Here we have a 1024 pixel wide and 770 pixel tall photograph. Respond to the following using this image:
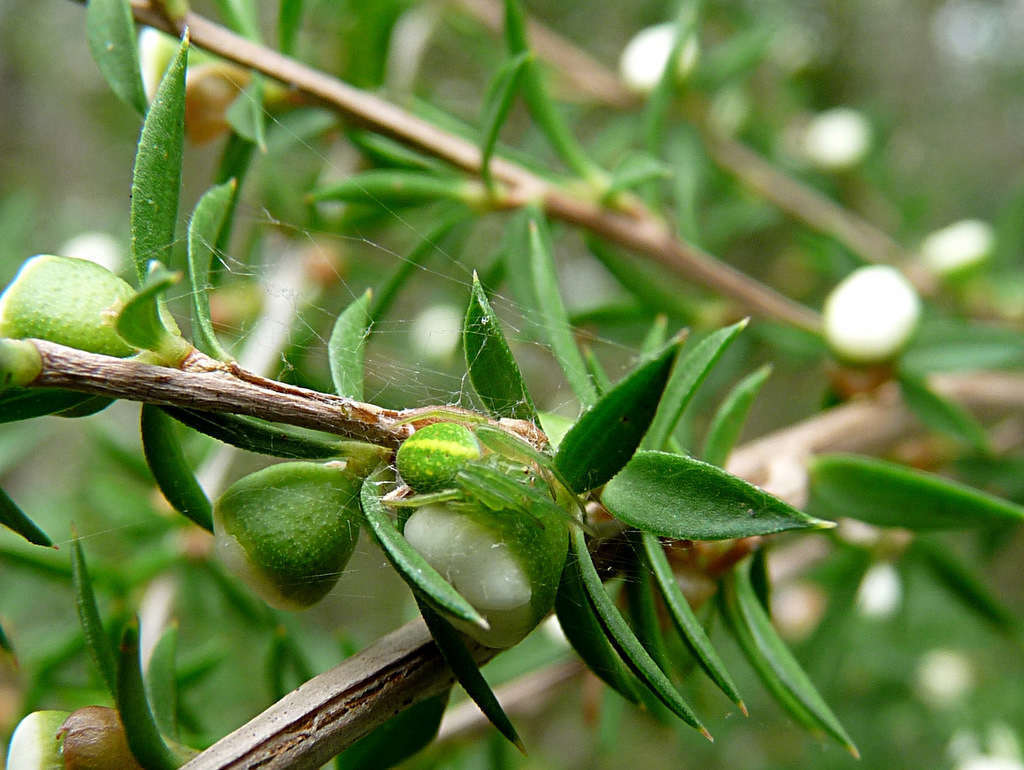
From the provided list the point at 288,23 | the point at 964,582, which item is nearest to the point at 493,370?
the point at 288,23

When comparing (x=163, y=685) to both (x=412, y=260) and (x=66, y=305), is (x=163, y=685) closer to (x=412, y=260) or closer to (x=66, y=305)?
(x=66, y=305)

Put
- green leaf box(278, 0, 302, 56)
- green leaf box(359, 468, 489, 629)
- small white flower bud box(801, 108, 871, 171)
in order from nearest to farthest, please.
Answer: green leaf box(359, 468, 489, 629)
green leaf box(278, 0, 302, 56)
small white flower bud box(801, 108, 871, 171)

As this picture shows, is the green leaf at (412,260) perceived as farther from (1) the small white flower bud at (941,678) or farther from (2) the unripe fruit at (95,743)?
(1) the small white flower bud at (941,678)

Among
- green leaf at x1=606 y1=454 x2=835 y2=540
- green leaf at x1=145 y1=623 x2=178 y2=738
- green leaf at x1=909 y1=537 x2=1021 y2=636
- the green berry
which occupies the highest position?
the green berry

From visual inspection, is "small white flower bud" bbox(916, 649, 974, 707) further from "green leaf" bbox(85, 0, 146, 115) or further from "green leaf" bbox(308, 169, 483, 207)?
"green leaf" bbox(85, 0, 146, 115)

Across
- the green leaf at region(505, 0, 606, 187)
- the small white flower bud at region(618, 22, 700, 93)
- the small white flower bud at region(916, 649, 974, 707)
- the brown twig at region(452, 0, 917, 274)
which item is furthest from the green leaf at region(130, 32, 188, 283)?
the small white flower bud at region(916, 649, 974, 707)

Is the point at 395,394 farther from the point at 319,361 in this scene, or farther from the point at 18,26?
the point at 18,26
